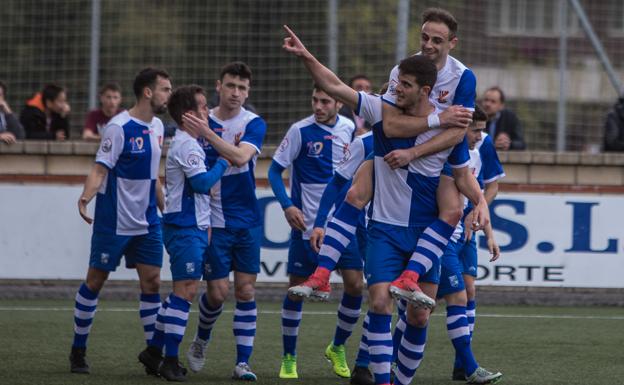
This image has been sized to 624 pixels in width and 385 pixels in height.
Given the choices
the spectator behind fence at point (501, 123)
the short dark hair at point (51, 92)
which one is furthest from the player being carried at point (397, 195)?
the short dark hair at point (51, 92)

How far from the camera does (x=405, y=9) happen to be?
48.0ft

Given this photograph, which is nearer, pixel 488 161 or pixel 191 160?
pixel 191 160

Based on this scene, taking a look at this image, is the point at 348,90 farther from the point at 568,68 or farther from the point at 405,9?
the point at 568,68

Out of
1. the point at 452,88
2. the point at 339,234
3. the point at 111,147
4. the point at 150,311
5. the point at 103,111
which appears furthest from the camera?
the point at 103,111

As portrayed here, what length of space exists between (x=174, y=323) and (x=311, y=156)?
172 cm

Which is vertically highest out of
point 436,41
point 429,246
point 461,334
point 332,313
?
point 436,41

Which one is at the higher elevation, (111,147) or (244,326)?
(111,147)

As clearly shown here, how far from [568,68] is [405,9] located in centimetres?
245

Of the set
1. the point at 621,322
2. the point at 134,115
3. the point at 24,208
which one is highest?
the point at 134,115

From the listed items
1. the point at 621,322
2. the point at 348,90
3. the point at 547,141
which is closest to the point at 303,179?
the point at 348,90

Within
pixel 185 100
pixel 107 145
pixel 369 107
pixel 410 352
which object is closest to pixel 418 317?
pixel 410 352

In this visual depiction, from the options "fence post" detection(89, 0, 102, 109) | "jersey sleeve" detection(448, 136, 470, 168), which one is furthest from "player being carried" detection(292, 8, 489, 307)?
"fence post" detection(89, 0, 102, 109)

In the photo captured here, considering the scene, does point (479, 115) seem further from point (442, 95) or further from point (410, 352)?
point (410, 352)

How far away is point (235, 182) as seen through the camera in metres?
8.77
